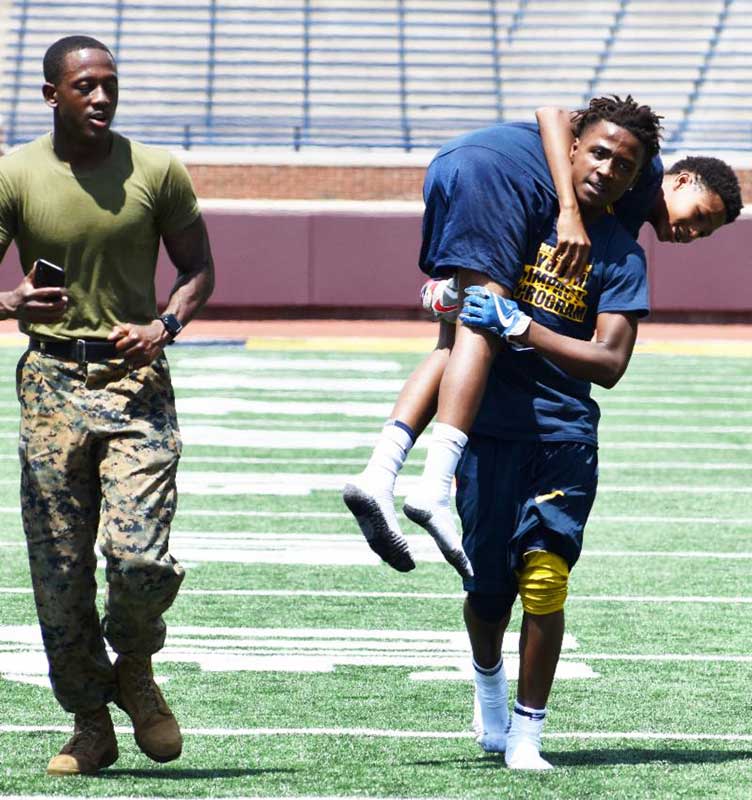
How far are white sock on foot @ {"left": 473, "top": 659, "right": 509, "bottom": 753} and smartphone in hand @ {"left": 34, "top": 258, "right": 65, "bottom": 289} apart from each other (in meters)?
1.59

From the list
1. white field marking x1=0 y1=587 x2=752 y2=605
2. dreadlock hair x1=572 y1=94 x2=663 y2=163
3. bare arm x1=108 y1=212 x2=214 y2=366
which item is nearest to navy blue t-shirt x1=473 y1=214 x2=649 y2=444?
dreadlock hair x1=572 y1=94 x2=663 y2=163

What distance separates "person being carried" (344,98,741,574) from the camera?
14.0 feet

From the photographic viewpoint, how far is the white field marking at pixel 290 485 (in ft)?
32.5

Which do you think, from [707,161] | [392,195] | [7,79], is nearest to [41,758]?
[707,161]

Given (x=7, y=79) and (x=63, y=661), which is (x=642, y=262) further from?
(x=7, y=79)

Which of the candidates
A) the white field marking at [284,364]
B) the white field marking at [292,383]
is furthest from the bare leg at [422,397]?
the white field marking at [284,364]

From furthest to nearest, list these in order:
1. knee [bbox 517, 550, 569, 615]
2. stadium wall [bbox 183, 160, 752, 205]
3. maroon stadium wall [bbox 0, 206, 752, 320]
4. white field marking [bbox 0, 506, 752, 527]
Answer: stadium wall [bbox 183, 160, 752, 205]
maroon stadium wall [bbox 0, 206, 752, 320]
white field marking [bbox 0, 506, 752, 527]
knee [bbox 517, 550, 569, 615]

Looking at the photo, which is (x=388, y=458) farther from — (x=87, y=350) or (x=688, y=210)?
(x=688, y=210)

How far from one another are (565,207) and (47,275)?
1.34 m

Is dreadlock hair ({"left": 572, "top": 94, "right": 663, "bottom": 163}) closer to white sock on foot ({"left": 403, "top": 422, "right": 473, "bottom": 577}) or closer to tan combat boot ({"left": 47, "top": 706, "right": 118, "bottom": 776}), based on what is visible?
white sock on foot ({"left": 403, "top": 422, "right": 473, "bottom": 577})

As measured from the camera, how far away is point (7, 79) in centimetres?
2556

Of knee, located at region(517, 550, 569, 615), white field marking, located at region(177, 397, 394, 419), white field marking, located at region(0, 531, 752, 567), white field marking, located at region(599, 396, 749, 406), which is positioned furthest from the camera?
white field marking, located at region(599, 396, 749, 406)

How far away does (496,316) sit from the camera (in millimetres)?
4156

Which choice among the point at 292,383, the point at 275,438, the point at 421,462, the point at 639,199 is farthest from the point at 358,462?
the point at 639,199
